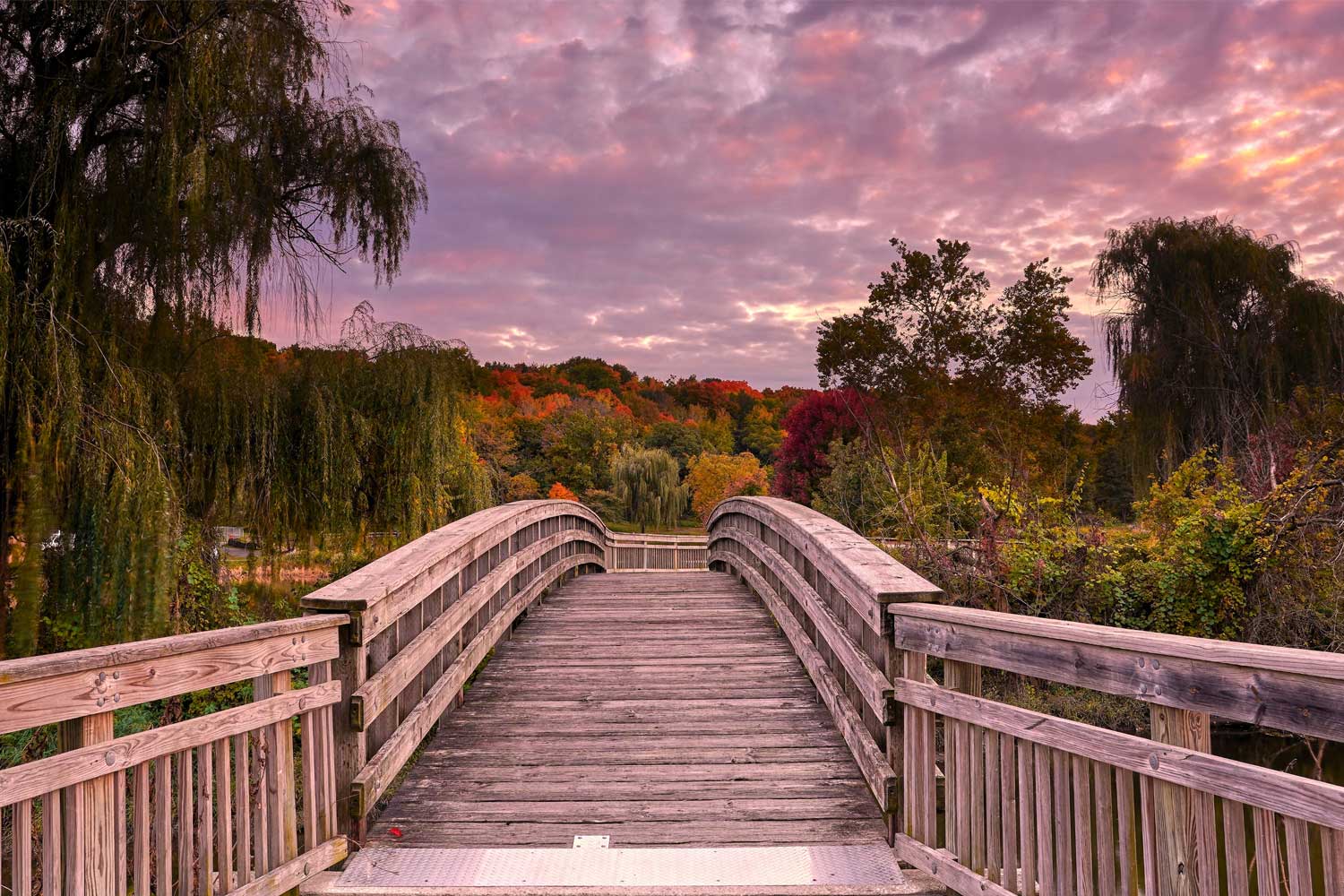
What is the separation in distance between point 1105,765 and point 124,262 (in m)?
6.46

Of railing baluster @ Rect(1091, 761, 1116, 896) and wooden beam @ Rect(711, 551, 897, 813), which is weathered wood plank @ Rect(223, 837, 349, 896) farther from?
railing baluster @ Rect(1091, 761, 1116, 896)

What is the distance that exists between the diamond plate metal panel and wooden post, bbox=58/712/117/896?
2.90 feet

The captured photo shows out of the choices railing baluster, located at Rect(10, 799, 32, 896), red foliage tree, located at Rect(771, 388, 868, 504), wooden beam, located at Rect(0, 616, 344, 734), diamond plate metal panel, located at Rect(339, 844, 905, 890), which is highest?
red foliage tree, located at Rect(771, 388, 868, 504)

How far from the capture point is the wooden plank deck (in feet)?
9.92

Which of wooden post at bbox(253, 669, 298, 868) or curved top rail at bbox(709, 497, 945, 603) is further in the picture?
curved top rail at bbox(709, 497, 945, 603)

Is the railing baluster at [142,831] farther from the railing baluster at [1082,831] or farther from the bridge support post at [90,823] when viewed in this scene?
the railing baluster at [1082,831]

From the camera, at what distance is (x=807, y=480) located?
22797 mm

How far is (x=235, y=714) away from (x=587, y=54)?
415 inches

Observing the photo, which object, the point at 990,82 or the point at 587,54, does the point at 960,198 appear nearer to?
the point at 990,82

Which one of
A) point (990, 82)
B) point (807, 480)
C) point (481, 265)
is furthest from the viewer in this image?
point (807, 480)

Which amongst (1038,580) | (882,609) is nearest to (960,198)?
(1038,580)

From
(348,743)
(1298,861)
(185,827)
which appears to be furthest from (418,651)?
(1298,861)

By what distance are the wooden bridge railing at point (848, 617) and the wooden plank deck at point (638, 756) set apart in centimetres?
21

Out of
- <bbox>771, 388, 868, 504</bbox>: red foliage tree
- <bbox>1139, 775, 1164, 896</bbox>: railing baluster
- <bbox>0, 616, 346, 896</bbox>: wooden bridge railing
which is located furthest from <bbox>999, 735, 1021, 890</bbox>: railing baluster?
<bbox>771, 388, 868, 504</bbox>: red foliage tree
